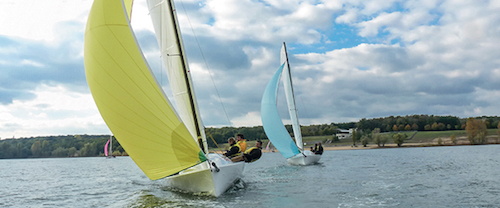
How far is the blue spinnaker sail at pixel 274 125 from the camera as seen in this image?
841 inches

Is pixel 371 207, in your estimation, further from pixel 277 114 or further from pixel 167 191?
pixel 277 114

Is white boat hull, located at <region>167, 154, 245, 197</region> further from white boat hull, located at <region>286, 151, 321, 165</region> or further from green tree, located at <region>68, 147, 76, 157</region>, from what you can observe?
green tree, located at <region>68, 147, 76, 157</region>

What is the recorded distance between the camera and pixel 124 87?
7266 mm

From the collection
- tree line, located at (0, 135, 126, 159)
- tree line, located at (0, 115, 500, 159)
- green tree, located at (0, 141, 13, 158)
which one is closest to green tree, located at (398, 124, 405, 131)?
tree line, located at (0, 115, 500, 159)

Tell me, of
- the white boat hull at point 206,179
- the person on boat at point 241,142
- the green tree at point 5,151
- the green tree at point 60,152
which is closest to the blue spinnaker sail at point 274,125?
the person on boat at point 241,142

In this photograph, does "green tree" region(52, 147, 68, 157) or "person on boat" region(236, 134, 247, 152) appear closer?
"person on boat" region(236, 134, 247, 152)

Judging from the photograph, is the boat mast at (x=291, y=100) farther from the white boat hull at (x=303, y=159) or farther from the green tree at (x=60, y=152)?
the green tree at (x=60, y=152)

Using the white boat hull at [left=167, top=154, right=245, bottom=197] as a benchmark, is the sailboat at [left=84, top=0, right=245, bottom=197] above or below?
above

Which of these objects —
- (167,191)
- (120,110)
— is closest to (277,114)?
(167,191)

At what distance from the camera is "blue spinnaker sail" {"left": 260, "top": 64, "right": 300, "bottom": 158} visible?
21.4 metres

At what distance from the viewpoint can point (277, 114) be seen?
21750 millimetres

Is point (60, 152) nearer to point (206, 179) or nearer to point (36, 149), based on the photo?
point (36, 149)

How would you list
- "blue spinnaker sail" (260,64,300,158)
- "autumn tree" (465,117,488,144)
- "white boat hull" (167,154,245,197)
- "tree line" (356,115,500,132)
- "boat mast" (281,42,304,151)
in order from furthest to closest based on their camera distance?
"tree line" (356,115,500,132) < "autumn tree" (465,117,488,144) < "boat mast" (281,42,304,151) < "blue spinnaker sail" (260,64,300,158) < "white boat hull" (167,154,245,197)

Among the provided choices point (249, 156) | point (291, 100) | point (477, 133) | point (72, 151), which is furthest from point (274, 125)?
point (72, 151)
